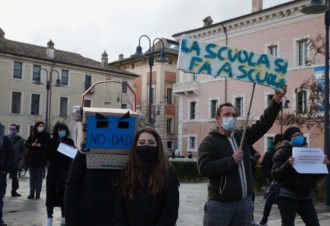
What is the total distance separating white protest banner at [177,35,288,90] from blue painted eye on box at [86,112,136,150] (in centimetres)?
88

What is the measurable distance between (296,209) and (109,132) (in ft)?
9.84

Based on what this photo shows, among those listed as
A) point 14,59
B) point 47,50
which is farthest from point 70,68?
point 14,59

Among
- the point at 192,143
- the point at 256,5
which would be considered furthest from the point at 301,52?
the point at 192,143

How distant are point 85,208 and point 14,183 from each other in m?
9.89

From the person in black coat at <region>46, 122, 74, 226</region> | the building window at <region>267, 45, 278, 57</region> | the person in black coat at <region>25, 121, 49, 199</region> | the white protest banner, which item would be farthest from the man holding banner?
the building window at <region>267, 45, 278, 57</region>

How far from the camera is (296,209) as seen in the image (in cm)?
581

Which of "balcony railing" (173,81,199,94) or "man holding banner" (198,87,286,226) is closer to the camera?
"man holding banner" (198,87,286,226)

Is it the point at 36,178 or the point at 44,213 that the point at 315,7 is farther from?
the point at 36,178

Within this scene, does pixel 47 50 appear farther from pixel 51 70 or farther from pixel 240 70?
pixel 240 70

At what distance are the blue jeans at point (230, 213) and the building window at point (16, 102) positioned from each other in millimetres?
49929

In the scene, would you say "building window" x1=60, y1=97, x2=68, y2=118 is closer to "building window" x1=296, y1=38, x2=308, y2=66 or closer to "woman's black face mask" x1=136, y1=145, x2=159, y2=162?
"building window" x1=296, y1=38, x2=308, y2=66

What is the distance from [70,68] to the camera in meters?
55.8

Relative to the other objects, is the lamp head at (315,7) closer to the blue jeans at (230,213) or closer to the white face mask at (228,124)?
the white face mask at (228,124)

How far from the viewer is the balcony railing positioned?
44625mm
